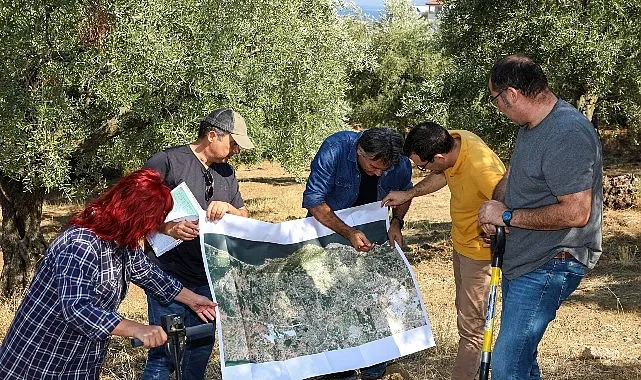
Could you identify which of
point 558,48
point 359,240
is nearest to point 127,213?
point 359,240

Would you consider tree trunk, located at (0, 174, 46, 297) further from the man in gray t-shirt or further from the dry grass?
the man in gray t-shirt

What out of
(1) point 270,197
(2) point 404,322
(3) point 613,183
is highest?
(2) point 404,322

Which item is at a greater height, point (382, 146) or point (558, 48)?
point (382, 146)

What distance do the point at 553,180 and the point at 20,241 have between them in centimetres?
1140

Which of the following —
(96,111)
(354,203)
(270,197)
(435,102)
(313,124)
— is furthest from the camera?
(270,197)

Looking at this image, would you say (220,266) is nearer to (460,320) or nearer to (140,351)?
(460,320)

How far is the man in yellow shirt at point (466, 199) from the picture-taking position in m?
5.50

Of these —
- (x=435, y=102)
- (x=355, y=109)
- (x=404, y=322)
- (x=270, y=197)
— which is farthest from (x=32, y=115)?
(x=355, y=109)

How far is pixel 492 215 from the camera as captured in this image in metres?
4.51

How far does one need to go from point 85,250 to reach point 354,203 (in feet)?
9.58

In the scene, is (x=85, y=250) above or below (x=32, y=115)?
above

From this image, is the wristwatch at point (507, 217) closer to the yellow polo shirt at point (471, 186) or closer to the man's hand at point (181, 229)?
the yellow polo shirt at point (471, 186)

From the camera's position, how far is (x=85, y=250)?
Answer: 3742mm

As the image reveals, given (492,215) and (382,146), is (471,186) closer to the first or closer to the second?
(382,146)
